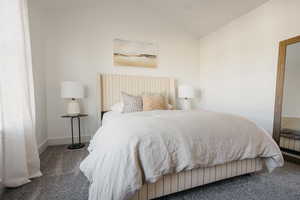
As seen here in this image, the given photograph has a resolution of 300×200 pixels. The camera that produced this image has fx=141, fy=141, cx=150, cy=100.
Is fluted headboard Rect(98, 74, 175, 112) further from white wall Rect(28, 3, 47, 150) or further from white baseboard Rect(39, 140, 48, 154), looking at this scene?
white baseboard Rect(39, 140, 48, 154)

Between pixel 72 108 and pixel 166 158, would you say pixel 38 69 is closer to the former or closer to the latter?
pixel 72 108

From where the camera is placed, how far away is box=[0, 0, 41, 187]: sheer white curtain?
1396mm

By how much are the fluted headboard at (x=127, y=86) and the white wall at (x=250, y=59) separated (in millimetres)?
1109

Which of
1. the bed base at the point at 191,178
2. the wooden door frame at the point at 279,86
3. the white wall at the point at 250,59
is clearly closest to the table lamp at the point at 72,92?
the bed base at the point at 191,178

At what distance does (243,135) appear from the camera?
1.50 meters

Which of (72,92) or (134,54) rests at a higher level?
(134,54)


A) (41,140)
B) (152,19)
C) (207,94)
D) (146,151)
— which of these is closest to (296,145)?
(207,94)

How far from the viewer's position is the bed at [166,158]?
1.03m

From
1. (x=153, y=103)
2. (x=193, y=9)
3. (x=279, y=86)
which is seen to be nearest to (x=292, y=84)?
(x=279, y=86)

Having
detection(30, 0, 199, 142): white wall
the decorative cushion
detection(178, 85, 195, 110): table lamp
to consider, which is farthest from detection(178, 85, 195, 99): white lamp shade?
the decorative cushion

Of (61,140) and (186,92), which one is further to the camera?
(186,92)

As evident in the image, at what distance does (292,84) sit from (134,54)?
2.84 m

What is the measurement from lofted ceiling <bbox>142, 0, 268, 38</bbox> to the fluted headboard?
1.43 m

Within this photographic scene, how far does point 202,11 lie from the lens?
116 inches
